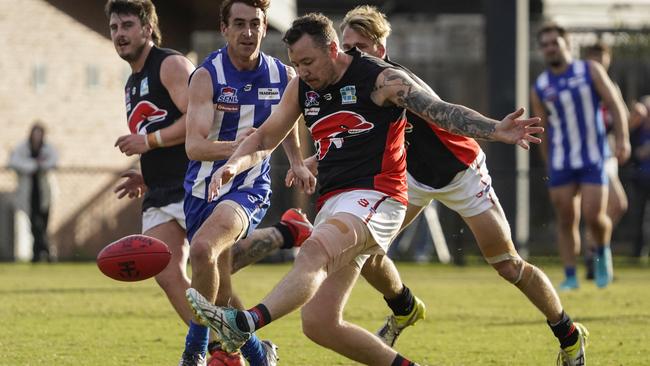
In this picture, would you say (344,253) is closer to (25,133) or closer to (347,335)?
(347,335)

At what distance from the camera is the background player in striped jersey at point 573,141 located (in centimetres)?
1338

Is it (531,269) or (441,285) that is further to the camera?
(441,285)

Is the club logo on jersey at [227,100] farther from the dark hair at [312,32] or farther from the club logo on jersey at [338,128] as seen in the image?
the dark hair at [312,32]

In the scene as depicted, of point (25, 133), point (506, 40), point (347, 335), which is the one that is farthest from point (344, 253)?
point (25, 133)

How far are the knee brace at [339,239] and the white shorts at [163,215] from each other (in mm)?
1728

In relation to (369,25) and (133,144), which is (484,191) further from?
(133,144)

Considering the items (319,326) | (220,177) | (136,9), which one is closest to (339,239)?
(319,326)

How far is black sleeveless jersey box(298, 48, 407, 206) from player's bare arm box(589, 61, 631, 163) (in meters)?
6.48

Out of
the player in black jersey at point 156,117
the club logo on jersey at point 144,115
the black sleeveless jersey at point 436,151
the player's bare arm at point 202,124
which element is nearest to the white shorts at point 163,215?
the player in black jersey at point 156,117

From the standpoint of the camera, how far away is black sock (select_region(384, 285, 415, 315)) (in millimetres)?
8156

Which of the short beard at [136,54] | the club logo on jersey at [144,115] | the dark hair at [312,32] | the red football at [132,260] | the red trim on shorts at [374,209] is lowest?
the red football at [132,260]

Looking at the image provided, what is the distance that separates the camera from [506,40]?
20.2 metres

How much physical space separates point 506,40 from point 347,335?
14.4 metres

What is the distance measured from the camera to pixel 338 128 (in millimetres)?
6672
